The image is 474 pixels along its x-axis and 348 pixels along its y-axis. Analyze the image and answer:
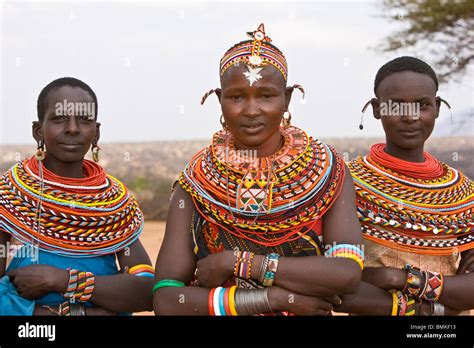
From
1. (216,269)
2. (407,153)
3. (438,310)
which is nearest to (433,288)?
(438,310)

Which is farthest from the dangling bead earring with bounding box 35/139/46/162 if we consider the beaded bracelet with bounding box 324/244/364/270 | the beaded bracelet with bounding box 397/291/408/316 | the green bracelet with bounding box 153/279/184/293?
the beaded bracelet with bounding box 397/291/408/316

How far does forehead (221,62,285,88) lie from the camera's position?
371 cm

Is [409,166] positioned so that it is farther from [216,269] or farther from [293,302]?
[216,269]

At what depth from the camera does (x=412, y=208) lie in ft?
13.9


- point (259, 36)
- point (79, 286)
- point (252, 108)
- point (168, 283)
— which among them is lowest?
point (79, 286)

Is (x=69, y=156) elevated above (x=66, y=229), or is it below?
above

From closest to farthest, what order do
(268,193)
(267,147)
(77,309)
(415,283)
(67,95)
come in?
1. (268,193)
2. (267,147)
3. (415,283)
4. (77,309)
5. (67,95)

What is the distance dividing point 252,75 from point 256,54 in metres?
0.13

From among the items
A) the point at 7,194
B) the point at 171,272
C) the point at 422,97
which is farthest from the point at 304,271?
the point at 7,194

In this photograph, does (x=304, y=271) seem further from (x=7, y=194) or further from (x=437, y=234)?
(x=7, y=194)

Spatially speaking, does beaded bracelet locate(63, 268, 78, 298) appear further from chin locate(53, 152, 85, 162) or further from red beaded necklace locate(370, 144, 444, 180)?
red beaded necklace locate(370, 144, 444, 180)

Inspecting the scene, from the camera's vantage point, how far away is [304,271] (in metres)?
3.59
